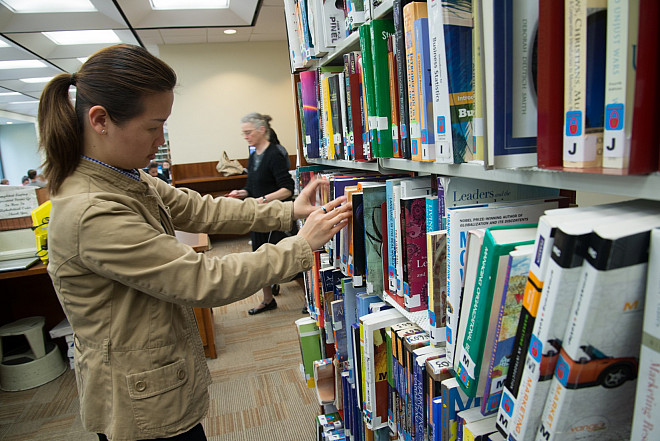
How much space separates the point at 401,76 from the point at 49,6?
16.5ft

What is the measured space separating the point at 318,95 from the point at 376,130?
1.91 ft

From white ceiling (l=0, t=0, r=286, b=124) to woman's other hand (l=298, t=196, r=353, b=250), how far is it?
4.32 meters

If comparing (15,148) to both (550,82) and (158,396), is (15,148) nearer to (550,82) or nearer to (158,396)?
(158,396)

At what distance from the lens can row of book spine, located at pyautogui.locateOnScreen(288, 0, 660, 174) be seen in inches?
16.8

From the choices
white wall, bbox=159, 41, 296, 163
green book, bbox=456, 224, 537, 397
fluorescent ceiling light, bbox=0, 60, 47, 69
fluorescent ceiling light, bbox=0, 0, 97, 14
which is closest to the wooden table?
green book, bbox=456, 224, 537, 397

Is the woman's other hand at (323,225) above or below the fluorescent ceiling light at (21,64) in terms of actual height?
below

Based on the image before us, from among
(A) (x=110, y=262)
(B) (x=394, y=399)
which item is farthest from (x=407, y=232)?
(A) (x=110, y=262)

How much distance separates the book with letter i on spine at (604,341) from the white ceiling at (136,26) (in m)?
4.96

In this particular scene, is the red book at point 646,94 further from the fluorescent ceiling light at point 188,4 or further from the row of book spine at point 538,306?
the fluorescent ceiling light at point 188,4

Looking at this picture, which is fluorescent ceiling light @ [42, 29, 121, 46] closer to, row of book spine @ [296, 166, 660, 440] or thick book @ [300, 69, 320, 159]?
thick book @ [300, 69, 320, 159]

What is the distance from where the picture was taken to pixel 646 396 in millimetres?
453

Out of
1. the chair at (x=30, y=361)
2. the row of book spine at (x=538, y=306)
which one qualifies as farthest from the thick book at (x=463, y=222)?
the chair at (x=30, y=361)

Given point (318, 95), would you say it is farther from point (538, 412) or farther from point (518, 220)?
point (538, 412)

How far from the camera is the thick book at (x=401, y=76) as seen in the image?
2.68ft
